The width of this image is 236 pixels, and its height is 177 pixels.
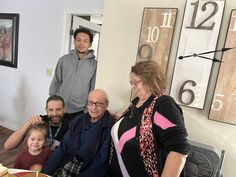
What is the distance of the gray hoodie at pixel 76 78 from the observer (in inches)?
82.0

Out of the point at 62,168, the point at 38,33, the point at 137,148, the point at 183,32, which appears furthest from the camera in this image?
the point at 38,33

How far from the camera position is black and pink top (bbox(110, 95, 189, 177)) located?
1.03 metres

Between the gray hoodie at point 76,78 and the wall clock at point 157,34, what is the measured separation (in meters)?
0.70

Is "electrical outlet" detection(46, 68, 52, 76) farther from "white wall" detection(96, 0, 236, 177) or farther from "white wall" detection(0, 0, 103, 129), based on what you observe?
"white wall" detection(96, 0, 236, 177)

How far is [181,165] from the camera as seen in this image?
1.05m

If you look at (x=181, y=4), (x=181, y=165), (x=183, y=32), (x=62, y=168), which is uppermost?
(x=181, y=4)

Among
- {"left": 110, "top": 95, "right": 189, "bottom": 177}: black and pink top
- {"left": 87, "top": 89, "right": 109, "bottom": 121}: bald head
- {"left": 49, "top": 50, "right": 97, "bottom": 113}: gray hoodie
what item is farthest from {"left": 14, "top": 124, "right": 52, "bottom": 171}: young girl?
{"left": 49, "top": 50, "right": 97, "bottom": 113}: gray hoodie

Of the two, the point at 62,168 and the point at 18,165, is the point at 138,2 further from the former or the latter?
the point at 18,165

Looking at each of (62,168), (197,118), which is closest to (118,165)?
(62,168)

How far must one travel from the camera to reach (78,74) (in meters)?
2.09

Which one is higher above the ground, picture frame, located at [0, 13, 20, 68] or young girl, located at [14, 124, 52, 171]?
picture frame, located at [0, 13, 20, 68]

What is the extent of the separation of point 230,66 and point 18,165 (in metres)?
1.45

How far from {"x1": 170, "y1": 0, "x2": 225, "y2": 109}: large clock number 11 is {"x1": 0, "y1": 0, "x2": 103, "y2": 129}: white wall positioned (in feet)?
5.21

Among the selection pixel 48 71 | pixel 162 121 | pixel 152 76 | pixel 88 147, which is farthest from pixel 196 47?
pixel 48 71
